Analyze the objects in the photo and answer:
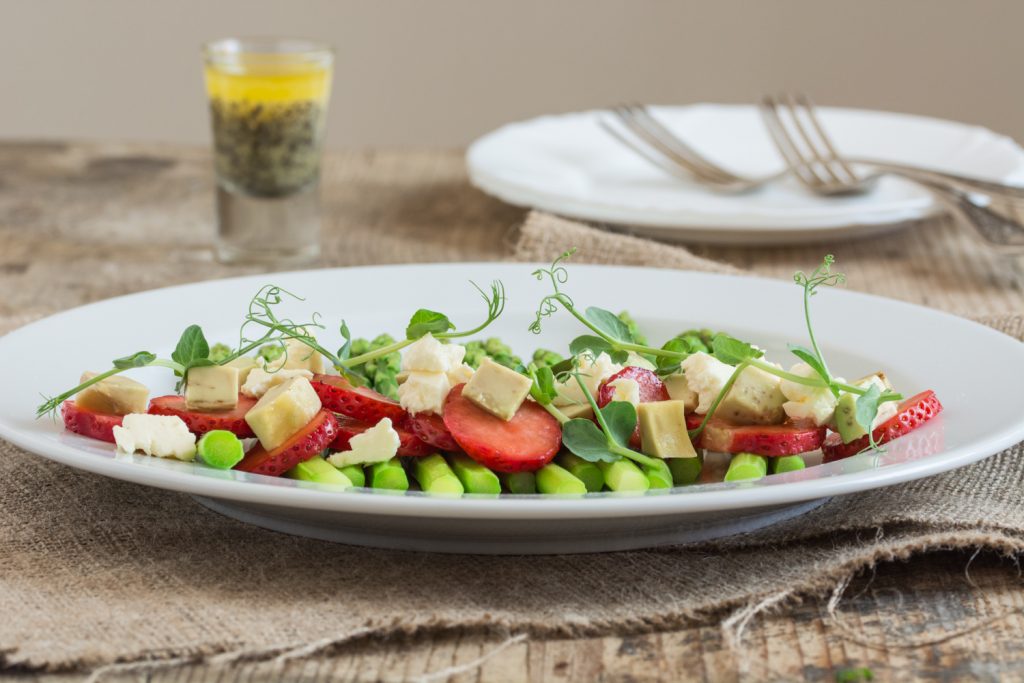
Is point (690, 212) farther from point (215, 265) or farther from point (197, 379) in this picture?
point (197, 379)

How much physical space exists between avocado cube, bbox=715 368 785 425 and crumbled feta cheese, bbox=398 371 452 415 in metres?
0.26

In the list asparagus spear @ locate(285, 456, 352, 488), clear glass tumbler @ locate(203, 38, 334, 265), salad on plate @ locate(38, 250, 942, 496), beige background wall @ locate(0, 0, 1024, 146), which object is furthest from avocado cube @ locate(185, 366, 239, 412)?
beige background wall @ locate(0, 0, 1024, 146)

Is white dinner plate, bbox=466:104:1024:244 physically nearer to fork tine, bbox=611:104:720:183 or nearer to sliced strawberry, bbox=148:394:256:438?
fork tine, bbox=611:104:720:183

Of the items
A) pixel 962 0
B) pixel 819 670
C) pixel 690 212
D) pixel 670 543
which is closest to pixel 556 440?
pixel 670 543

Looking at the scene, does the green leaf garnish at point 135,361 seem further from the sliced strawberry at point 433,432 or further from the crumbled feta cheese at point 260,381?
the sliced strawberry at point 433,432

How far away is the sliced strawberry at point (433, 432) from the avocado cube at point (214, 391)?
0.59ft

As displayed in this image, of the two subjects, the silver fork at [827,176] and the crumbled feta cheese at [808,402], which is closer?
the crumbled feta cheese at [808,402]

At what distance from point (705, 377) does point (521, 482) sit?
0.21m

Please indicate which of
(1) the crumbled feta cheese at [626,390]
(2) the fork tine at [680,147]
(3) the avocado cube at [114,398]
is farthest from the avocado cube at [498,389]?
(2) the fork tine at [680,147]

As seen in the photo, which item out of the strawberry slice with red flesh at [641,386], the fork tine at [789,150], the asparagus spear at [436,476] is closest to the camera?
→ the asparagus spear at [436,476]

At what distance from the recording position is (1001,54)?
185 inches

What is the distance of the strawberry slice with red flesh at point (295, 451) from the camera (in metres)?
1.19

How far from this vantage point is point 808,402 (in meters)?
1.24

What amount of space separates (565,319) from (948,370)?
1.68 feet
